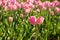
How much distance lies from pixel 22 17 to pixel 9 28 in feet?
1.44

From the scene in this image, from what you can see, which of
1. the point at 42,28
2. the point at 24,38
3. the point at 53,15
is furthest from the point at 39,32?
the point at 53,15

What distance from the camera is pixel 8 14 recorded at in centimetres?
303

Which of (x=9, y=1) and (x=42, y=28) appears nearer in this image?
(x=42, y=28)

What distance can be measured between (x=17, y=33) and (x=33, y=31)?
201 mm

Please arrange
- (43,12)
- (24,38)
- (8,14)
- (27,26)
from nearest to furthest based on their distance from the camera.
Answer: (24,38) < (27,26) < (8,14) < (43,12)

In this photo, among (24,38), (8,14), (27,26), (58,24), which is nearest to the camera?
(24,38)

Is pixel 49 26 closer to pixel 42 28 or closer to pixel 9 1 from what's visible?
pixel 42 28

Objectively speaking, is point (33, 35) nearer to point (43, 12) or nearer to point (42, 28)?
point (42, 28)

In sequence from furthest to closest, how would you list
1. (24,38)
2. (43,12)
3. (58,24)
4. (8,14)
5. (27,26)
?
(43,12) < (8,14) < (58,24) < (27,26) < (24,38)

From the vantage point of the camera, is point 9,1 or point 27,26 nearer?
point 27,26

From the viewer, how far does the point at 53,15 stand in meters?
3.14

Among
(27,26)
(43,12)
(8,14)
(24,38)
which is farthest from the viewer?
(43,12)

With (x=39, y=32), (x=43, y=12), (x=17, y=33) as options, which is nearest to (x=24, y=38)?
(x=17, y=33)

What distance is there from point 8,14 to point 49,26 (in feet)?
2.17
